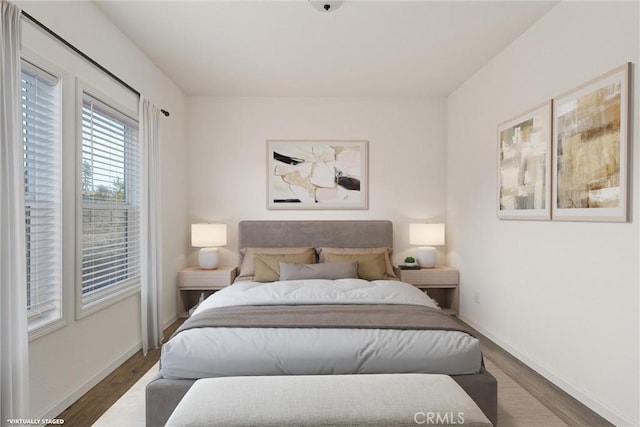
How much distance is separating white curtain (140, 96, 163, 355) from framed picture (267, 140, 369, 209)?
4.59 ft

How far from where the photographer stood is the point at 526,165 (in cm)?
300

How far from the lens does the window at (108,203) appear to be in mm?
2615

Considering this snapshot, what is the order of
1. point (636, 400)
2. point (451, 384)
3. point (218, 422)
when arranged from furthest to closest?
1. point (636, 400)
2. point (451, 384)
3. point (218, 422)

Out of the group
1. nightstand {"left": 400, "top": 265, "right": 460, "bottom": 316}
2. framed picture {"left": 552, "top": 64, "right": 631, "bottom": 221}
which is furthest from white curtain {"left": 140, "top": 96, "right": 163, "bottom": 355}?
framed picture {"left": 552, "top": 64, "right": 631, "bottom": 221}

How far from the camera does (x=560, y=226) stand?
261 cm

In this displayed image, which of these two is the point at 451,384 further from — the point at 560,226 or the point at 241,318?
the point at 560,226

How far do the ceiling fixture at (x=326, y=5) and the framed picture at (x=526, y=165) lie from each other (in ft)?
5.57

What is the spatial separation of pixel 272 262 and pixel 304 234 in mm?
670

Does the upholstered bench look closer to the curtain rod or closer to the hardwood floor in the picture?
the hardwood floor

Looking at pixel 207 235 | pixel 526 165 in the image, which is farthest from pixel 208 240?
pixel 526 165

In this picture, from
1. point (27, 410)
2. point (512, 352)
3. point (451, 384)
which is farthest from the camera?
point (512, 352)

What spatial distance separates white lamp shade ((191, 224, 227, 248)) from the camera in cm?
416

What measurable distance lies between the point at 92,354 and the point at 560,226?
3.47m

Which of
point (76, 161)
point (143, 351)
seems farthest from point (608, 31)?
point (143, 351)
